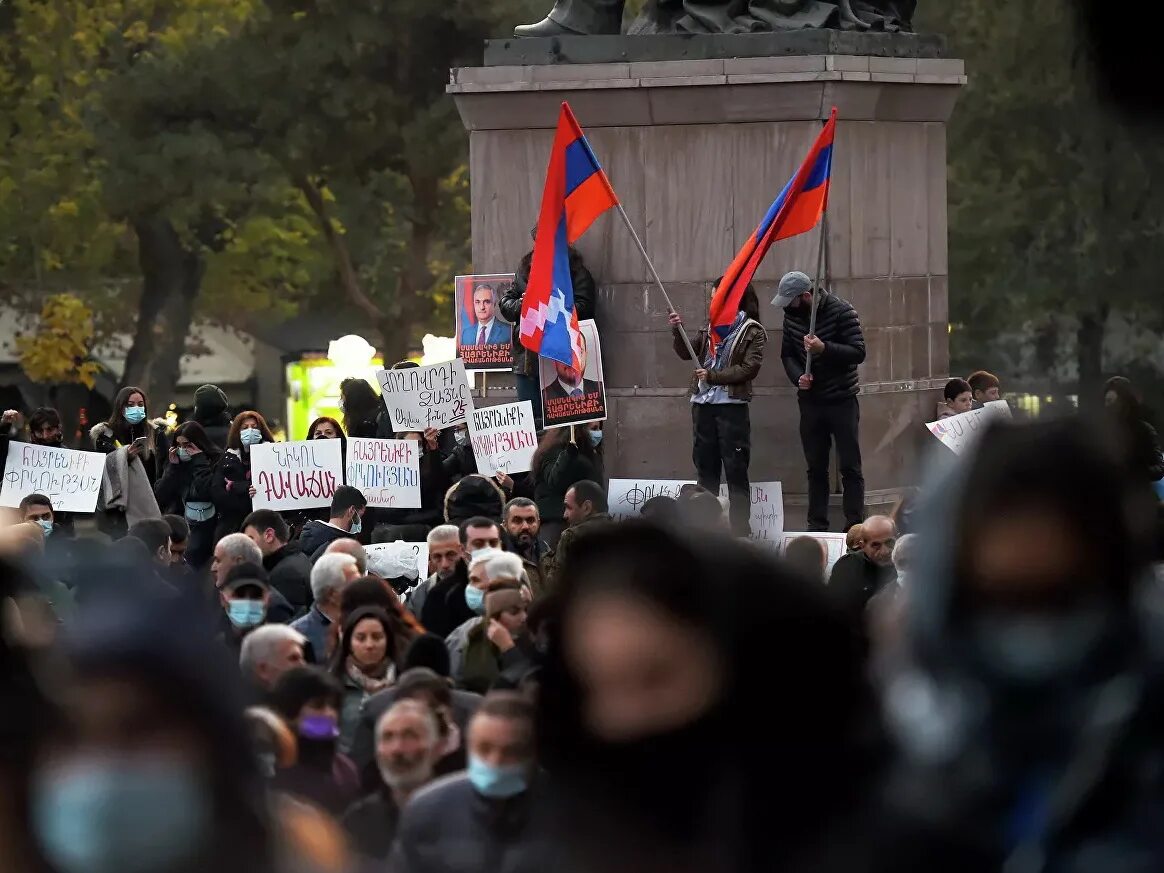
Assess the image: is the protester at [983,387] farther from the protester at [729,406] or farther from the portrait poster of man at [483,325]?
the portrait poster of man at [483,325]

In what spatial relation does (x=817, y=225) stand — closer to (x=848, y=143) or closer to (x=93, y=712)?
(x=848, y=143)

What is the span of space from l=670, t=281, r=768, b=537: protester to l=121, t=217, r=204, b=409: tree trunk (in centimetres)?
2781

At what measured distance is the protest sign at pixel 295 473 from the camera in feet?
45.9

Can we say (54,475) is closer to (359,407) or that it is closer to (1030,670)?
(359,407)

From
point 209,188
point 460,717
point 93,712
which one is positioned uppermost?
point 209,188

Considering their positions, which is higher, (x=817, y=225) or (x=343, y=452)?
(x=817, y=225)

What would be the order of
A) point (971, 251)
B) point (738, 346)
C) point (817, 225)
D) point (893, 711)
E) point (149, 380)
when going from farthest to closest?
1. point (149, 380)
2. point (971, 251)
3. point (817, 225)
4. point (738, 346)
5. point (893, 711)

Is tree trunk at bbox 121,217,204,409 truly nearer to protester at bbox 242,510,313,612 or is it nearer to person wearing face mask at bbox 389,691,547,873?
protester at bbox 242,510,313,612

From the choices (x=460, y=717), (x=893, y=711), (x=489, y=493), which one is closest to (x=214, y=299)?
(x=489, y=493)

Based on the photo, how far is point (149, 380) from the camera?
1654 inches

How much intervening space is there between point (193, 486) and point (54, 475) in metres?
1.05

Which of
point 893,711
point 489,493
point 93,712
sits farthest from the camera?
point 489,493

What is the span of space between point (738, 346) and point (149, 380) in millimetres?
29002

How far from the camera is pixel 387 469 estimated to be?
46.4 ft
